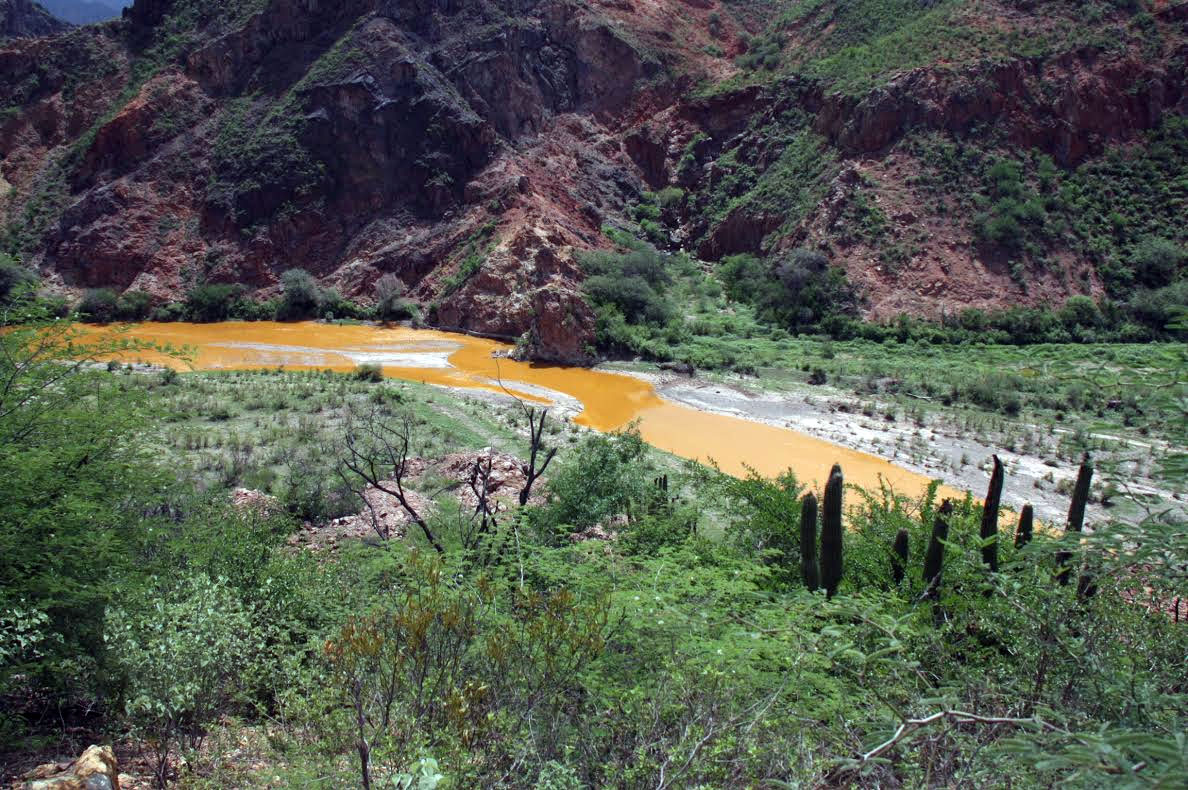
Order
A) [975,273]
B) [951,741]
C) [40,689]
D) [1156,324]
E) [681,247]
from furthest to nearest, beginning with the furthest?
[681,247], [975,273], [1156,324], [40,689], [951,741]

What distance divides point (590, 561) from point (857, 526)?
451cm

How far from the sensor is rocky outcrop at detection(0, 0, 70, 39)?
69625 mm

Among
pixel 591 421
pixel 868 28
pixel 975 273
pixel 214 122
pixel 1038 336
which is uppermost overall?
pixel 868 28

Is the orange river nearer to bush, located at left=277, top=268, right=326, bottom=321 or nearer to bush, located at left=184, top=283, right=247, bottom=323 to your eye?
bush, located at left=184, top=283, right=247, bottom=323

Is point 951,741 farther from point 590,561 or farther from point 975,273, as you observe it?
point 975,273

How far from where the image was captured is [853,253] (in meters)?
38.4

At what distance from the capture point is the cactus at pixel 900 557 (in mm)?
8367

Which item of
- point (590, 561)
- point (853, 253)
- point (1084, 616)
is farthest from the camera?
point (853, 253)

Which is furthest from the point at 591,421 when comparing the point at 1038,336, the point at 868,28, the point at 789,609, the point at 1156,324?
the point at 868,28

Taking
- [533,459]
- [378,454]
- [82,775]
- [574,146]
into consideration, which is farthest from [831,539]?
[574,146]

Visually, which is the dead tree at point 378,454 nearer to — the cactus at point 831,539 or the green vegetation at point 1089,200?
the cactus at point 831,539

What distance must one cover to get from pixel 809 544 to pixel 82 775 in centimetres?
690

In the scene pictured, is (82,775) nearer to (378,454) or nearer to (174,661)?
(174,661)

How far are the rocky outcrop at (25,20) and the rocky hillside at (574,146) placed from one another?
23.4 m
